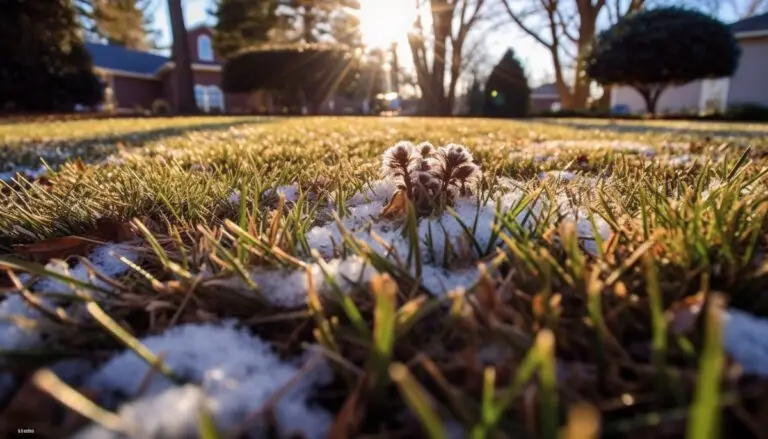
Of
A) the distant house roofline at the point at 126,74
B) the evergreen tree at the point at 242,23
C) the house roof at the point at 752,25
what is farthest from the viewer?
the distant house roofline at the point at 126,74

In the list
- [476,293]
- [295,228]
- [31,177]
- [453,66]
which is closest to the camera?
[476,293]

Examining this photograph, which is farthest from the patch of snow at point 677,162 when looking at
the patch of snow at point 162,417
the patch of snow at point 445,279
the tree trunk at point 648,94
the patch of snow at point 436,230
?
the tree trunk at point 648,94

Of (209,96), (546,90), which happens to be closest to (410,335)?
(209,96)

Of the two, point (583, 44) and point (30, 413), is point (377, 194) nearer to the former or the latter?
point (30, 413)

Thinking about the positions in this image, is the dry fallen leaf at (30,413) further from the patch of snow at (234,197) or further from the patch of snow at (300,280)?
the patch of snow at (234,197)

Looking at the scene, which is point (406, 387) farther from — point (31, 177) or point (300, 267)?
point (31, 177)

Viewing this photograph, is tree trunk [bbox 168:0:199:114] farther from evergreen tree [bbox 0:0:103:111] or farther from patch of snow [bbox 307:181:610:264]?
patch of snow [bbox 307:181:610:264]

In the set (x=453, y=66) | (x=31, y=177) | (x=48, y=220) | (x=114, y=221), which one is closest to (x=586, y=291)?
(x=114, y=221)
